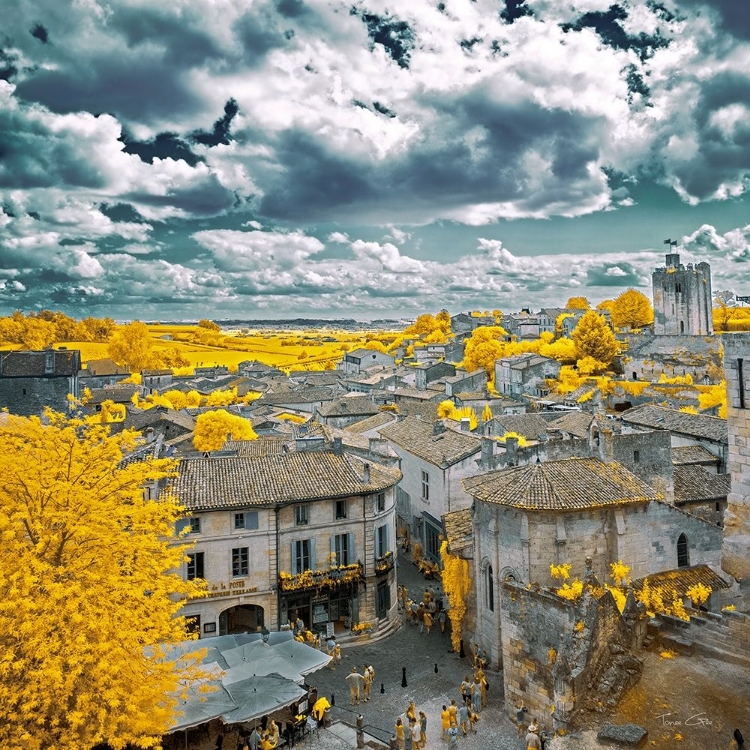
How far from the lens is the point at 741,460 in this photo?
15312 mm

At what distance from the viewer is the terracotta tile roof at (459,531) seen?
29375 millimetres

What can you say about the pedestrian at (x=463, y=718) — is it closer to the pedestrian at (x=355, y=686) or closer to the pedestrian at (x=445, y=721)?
the pedestrian at (x=445, y=721)

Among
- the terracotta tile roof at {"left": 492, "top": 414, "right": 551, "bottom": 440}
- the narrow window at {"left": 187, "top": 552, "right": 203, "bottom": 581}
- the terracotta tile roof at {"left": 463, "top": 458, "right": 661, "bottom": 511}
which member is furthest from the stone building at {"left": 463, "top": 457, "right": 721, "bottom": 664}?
the terracotta tile roof at {"left": 492, "top": 414, "right": 551, "bottom": 440}

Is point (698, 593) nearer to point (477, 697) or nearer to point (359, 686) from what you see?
point (477, 697)

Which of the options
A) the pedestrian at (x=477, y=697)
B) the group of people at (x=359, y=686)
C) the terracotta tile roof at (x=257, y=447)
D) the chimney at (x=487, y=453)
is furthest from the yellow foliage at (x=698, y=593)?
the terracotta tile roof at (x=257, y=447)

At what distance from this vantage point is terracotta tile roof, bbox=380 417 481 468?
4056cm

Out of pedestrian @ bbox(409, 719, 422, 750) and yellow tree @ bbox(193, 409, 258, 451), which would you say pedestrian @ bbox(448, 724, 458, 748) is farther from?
yellow tree @ bbox(193, 409, 258, 451)

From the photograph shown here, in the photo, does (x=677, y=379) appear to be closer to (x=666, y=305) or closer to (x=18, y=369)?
(x=666, y=305)

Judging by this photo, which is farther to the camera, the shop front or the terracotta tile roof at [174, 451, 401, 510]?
the shop front

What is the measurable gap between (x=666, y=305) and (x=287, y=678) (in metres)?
103

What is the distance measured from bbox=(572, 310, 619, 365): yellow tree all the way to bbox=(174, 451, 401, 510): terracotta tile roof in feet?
202

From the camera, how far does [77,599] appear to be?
14.5 metres

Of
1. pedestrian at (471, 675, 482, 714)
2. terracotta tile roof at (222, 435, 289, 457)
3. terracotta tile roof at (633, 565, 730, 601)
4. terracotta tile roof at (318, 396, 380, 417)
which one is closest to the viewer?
pedestrian at (471, 675, 482, 714)

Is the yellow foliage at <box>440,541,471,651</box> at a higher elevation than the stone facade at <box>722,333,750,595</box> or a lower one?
lower
